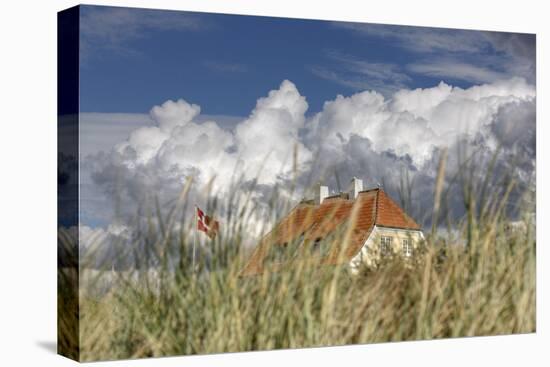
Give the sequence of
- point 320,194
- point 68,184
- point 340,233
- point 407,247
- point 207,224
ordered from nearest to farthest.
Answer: point 68,184, point 207,224, point 320,194, point 340,233, point 407,247

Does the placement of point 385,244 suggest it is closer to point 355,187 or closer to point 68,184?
point 355,187

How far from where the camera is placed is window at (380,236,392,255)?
9531 millimetres

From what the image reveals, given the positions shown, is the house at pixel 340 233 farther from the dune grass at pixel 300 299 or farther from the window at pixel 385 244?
the dune grass at pixel 300 299

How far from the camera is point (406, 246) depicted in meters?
9.57

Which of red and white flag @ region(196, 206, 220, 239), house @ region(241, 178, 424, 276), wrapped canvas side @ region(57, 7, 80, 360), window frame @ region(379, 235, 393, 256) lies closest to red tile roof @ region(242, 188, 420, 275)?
house @ region(241, 178, 424, 276)

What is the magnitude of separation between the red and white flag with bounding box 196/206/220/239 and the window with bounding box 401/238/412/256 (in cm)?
169

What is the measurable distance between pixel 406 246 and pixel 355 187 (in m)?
0.66

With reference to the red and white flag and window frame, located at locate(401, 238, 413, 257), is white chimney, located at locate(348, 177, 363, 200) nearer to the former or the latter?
window frame, located at locate(401, 238, 413, 257)

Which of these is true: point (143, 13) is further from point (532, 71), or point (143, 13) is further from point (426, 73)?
point (532, 71)

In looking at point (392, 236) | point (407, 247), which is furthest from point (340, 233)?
point (407, 247)

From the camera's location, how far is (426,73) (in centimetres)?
1013

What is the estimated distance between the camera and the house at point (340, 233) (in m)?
8.97

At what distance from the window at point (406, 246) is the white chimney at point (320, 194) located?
0.82m

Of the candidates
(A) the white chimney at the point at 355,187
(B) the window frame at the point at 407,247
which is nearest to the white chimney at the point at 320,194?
(A) the white chimney at the point at 355,187
